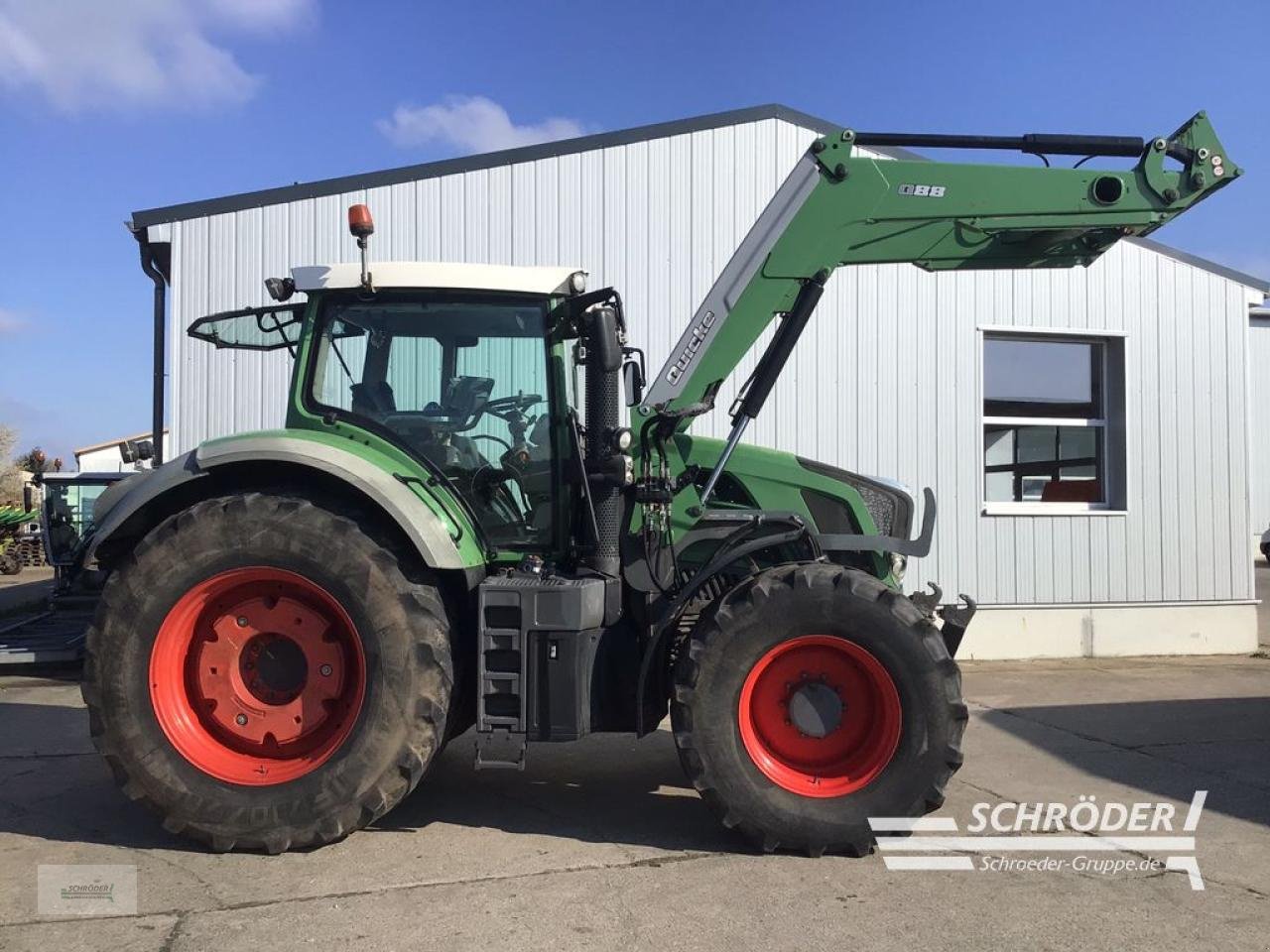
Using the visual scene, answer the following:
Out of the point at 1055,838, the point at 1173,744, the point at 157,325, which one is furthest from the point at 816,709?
the point at 157,325

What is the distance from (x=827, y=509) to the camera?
512 cm

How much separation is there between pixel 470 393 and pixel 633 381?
80 centimetres

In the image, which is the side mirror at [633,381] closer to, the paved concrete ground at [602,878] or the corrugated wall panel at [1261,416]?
the paved concrete ground at [602,878]

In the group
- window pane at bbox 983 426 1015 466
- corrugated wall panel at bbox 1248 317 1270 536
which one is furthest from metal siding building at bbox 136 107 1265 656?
corrugated wall panel at bbox 1248 317 1270 536

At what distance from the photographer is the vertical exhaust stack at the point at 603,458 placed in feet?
15.1

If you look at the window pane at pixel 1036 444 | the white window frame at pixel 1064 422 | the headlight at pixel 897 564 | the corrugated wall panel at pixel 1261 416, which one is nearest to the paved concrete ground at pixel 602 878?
the headlight at pixel 897 564

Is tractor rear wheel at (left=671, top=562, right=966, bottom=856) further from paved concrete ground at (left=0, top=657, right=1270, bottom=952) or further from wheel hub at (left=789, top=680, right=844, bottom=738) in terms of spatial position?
paved concrete ground at (left=0, top=657, right=1270, bottom=952)

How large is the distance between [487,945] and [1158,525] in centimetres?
908

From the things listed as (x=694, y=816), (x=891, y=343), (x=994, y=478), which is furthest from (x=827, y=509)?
(x=994, y=478)

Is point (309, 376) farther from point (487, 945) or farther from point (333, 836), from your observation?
point (487, 945)

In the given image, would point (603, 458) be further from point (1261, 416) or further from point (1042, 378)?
point (1261, 416)

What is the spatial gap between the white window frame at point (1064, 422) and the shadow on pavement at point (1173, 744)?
261 cm

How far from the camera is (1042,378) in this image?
10398 millimetres

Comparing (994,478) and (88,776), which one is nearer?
(88,776)
